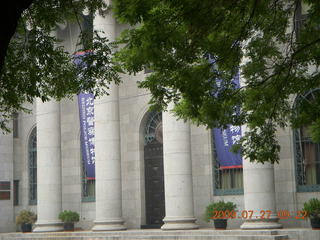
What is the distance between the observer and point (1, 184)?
43906 mm

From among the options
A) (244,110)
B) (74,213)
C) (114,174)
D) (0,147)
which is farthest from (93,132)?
(244,110)

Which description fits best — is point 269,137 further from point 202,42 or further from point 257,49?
point 202,42

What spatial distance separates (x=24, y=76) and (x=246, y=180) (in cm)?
1651

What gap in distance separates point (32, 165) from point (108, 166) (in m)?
12.3

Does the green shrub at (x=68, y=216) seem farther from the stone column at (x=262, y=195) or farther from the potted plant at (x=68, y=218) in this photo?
the stone column at (x=262, y=195)

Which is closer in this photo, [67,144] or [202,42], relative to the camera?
[202,42]

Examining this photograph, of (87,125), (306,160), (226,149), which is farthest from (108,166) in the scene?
(306,160)

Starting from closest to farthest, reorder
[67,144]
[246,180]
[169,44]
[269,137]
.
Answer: [169,44], [269,137], [246,180], [67,144]

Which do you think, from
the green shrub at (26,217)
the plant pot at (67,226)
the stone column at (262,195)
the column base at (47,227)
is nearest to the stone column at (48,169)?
the column base at (47,227)

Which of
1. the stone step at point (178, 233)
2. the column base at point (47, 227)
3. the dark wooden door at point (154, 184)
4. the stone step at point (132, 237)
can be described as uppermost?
the dark wooden door at point (154, 184)

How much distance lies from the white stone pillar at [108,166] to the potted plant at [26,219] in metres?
8.43

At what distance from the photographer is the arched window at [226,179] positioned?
33.4 m

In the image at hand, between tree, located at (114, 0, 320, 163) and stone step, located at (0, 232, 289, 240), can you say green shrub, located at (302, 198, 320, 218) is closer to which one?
stone step, located at (0, 232, 289, 240)
